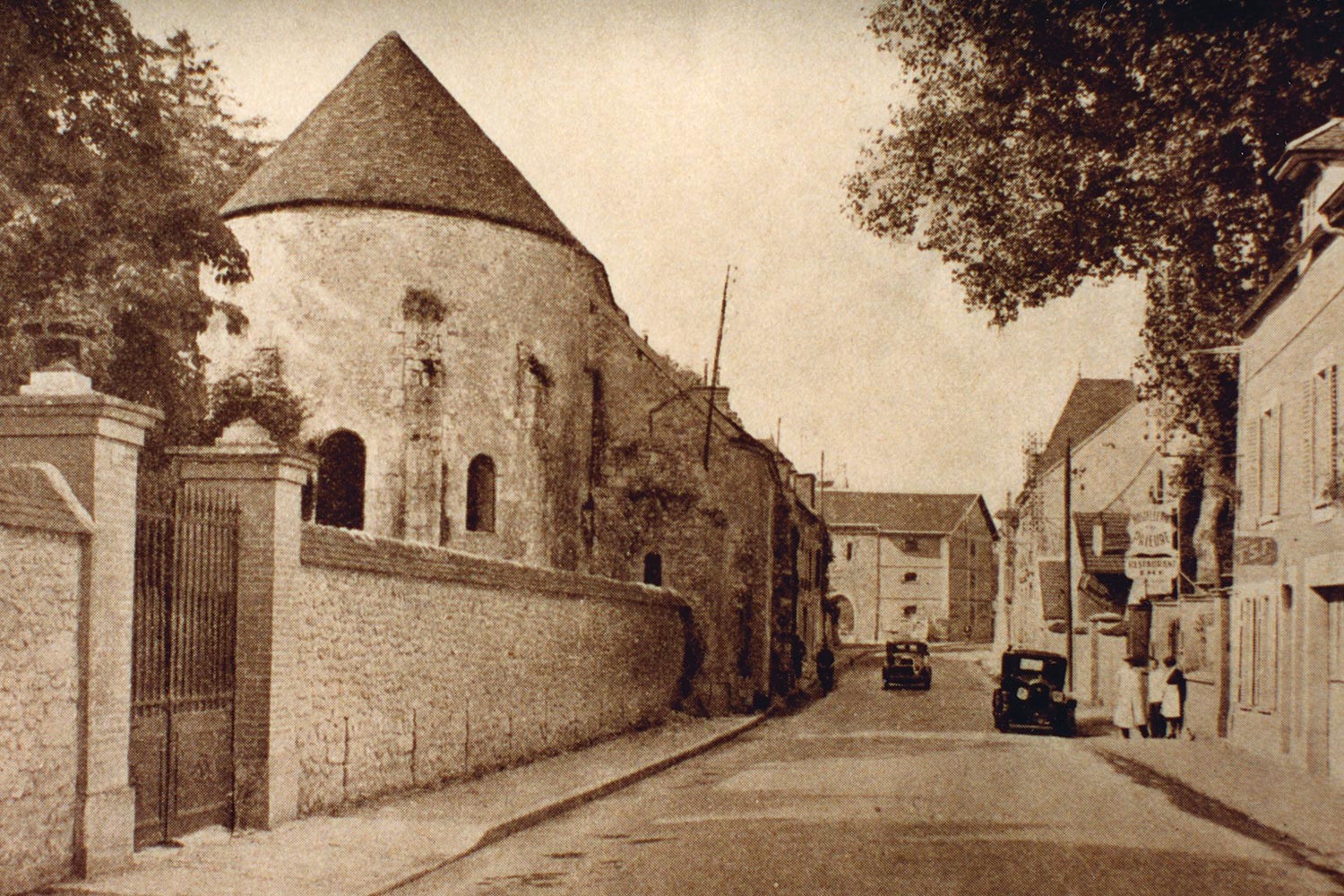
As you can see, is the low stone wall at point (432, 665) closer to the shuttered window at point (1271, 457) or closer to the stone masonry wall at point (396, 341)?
the stone masonry wall at point (396, 341)

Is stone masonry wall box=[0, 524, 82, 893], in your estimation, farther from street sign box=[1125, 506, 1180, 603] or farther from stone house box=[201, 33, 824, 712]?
street sign box=[1125, 506, 1180, 603]

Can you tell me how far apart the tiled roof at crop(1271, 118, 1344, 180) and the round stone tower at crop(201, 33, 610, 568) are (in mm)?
14617

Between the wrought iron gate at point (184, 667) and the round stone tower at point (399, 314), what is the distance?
15.5 m

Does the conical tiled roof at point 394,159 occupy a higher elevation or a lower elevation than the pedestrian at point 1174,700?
higher

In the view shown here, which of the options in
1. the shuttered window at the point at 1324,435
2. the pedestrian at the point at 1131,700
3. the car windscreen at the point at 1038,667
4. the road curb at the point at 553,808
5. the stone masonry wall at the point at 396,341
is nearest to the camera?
the road curb at the point at 553,808

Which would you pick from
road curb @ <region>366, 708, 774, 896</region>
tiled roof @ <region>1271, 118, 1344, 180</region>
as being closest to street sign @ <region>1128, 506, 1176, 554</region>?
tiled roof @ <region>1271, 118, 1344, 180</region>

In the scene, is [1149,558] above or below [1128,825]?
above

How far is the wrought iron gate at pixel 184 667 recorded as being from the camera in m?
9.31

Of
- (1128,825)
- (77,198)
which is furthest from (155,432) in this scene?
(1128,825)

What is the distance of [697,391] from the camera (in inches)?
1273

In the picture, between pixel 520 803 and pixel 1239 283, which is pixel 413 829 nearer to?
pixel 520 803

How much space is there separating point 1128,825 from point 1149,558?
1464 centimetres

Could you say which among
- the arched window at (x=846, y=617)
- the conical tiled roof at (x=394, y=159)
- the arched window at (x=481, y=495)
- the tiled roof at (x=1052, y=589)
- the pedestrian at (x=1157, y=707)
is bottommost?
the arched window at (x=846, y=617)

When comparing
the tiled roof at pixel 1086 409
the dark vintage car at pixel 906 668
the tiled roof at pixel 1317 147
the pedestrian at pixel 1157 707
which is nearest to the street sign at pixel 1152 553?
the pedestrian at pixel 1157 707
